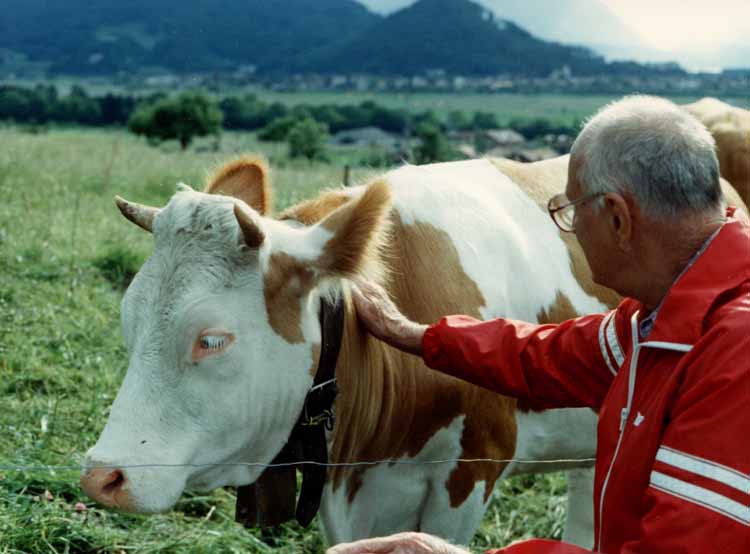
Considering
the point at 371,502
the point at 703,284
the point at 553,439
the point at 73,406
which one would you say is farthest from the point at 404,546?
the point at 73,406

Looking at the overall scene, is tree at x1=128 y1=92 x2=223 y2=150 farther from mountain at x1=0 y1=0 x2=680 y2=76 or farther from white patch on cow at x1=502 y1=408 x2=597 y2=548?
white patch on cow at x1=502 y1=408 x2=597 y2=548

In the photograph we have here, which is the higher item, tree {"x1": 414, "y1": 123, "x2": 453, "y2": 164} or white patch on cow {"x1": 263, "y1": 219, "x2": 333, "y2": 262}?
white patch on cow {"x1": 263, "y1": 219, "x2": 333, "y2": 262}

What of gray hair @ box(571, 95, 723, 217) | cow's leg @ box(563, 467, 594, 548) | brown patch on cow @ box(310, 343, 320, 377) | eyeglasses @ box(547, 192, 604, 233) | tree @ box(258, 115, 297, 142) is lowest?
tree @ box(258, 115, 297, 142)

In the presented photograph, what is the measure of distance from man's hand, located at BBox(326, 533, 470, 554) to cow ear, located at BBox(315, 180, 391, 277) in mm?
1009

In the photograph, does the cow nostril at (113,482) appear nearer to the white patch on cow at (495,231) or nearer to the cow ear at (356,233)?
the cow ear at (356,233)

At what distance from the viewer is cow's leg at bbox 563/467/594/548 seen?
4977mm

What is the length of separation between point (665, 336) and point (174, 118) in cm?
5823

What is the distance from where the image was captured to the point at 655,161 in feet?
6.72

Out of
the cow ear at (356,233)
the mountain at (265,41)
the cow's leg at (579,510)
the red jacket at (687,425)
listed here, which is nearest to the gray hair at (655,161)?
the red jacket at (687,425)

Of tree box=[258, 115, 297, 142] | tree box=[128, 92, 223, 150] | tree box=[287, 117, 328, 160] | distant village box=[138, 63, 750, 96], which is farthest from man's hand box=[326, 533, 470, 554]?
tree box=[128, 92, 223, 150]

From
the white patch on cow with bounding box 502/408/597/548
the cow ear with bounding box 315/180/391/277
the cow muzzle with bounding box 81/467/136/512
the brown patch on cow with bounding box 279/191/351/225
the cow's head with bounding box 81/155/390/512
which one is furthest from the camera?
the white patch on cow with bounding box 502/408/597/548

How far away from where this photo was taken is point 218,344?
2705mm

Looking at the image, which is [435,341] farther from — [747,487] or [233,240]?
[747,487]

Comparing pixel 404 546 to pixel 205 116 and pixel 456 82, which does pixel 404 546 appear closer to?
pixel 205 116
